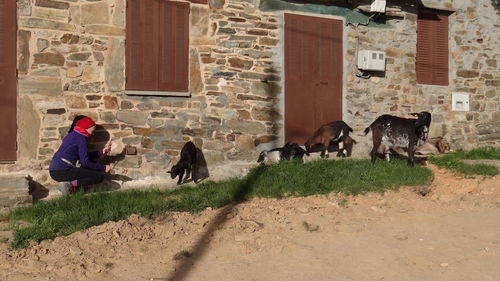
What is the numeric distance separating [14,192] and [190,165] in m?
2.76

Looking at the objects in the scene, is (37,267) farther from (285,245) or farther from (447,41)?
(447,41)

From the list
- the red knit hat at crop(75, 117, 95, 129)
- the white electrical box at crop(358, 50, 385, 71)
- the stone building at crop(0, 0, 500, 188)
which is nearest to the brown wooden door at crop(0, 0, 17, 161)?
the stone building at crop(0, 0, 500, 188)

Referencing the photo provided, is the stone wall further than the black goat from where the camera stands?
Yes

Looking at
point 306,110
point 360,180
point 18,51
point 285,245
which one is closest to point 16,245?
point 285,245

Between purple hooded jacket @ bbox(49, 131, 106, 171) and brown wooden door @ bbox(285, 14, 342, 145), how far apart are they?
13.2ft

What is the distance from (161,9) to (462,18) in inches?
295

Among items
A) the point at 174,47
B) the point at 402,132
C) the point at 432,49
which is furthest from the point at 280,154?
the point at 432,49

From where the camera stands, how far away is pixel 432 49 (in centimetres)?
1160

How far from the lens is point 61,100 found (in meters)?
7.88

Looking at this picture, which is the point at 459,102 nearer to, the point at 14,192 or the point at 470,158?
the point at 470,158

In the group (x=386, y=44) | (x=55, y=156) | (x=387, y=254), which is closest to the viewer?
(x=387, y=254)

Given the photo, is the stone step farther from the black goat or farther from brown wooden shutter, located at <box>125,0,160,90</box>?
the black goat

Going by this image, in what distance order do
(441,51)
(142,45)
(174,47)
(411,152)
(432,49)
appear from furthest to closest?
(441,51)
(432,49)
(174,47)
(411,152)
(142,45)

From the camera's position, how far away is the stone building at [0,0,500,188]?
776cm
